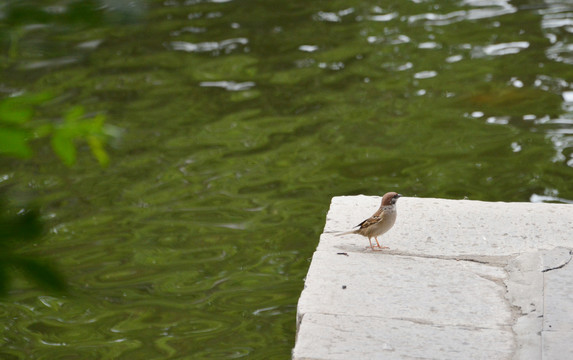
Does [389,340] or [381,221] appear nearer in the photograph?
[389,340]

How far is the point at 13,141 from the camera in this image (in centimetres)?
72

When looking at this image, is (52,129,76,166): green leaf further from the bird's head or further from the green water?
the bird's head

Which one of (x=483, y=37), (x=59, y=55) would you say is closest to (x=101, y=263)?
(x=59, y=55)

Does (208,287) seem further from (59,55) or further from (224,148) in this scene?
(59,55)

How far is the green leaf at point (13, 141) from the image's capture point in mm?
714

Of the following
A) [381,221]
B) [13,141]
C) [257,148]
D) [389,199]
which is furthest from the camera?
[257,148]

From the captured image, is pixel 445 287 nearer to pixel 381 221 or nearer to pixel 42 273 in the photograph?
pixel 381 221

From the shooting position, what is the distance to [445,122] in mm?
6773

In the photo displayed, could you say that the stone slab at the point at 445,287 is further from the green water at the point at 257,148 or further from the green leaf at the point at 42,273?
the green leaf at the point at 42,273

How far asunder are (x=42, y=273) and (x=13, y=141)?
4.9 inches

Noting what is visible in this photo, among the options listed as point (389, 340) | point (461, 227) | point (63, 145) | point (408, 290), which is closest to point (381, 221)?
point (408, 290)

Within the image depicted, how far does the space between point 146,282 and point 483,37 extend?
565 centimetres

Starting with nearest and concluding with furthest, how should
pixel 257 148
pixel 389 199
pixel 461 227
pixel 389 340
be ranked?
pixel 389 340, pixel 389 199, pixel 461 227, pixel 257 148

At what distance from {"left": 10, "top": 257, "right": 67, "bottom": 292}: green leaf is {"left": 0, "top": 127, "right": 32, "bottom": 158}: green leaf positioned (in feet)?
0.33
